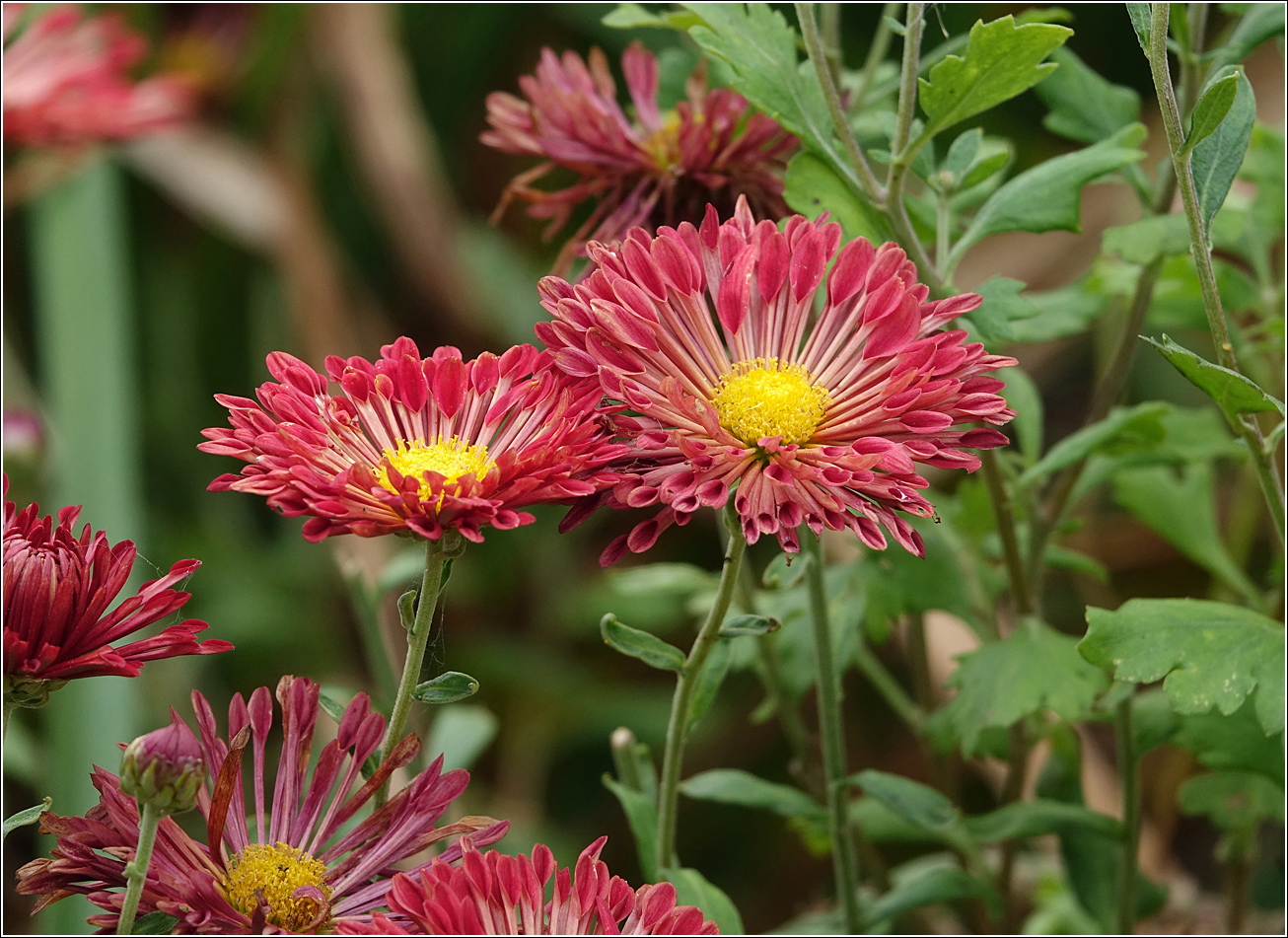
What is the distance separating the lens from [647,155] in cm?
37

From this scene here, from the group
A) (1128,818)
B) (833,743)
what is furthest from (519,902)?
(1128,818)

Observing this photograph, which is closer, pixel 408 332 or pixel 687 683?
pixel 687 683

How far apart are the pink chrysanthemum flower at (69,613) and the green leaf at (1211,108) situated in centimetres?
25

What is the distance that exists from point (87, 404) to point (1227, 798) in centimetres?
63

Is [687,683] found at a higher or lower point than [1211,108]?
lower

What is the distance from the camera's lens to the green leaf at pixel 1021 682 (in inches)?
15.4

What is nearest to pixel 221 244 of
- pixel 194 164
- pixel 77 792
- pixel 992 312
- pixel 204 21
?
pixel 194 164

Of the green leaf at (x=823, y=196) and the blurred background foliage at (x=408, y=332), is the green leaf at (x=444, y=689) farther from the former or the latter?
the blurred background foliage at (x=408, y=332)

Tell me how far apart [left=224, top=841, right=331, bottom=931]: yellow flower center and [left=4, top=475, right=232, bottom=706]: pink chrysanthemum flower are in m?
0.05

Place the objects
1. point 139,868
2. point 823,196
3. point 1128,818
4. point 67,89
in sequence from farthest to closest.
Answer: point 67,89 < point 1128,818 < point 823,196 < point 139,868

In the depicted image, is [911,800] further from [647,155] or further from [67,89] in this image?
[67,89]

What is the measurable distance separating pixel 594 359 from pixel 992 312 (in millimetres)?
125

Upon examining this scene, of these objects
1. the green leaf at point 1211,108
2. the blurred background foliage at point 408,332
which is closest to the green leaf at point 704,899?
the green leaf at point 1211,108

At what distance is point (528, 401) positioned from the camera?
288 mm
